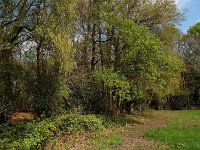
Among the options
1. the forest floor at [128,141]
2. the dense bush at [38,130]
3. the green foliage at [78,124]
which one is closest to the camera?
the dense bush at [38,130]

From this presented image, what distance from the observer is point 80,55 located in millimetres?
30312

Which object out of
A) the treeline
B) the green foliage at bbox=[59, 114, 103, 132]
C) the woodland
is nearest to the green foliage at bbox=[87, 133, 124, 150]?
A: the green foliage at bbox=[59, 114, 103, 132]

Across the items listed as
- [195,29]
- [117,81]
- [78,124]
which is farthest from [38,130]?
[195,29]

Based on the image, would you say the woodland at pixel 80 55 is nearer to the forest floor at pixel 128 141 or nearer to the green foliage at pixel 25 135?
the green foliage at pixel 25 135

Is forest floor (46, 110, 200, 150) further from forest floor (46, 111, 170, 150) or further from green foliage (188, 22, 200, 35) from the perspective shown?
green foliage (188, 22, 200, 35)

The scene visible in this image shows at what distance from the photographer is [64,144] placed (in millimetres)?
16469

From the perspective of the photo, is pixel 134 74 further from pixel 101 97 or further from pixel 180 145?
pixel 180 145

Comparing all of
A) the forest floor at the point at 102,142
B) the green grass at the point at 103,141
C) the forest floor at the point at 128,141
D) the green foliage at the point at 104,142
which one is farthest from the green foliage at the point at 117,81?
the green foliage at the point at 104,142

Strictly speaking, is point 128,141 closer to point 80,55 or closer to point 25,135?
point 25,135

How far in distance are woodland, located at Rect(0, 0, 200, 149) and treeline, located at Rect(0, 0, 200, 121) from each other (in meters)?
0.05

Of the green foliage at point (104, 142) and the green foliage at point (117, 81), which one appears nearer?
the green foliage at point (104, 142)

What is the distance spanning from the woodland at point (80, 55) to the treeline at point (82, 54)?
0.17 feet

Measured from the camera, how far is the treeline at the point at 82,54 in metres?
18.9

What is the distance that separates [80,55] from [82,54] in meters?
0.20
